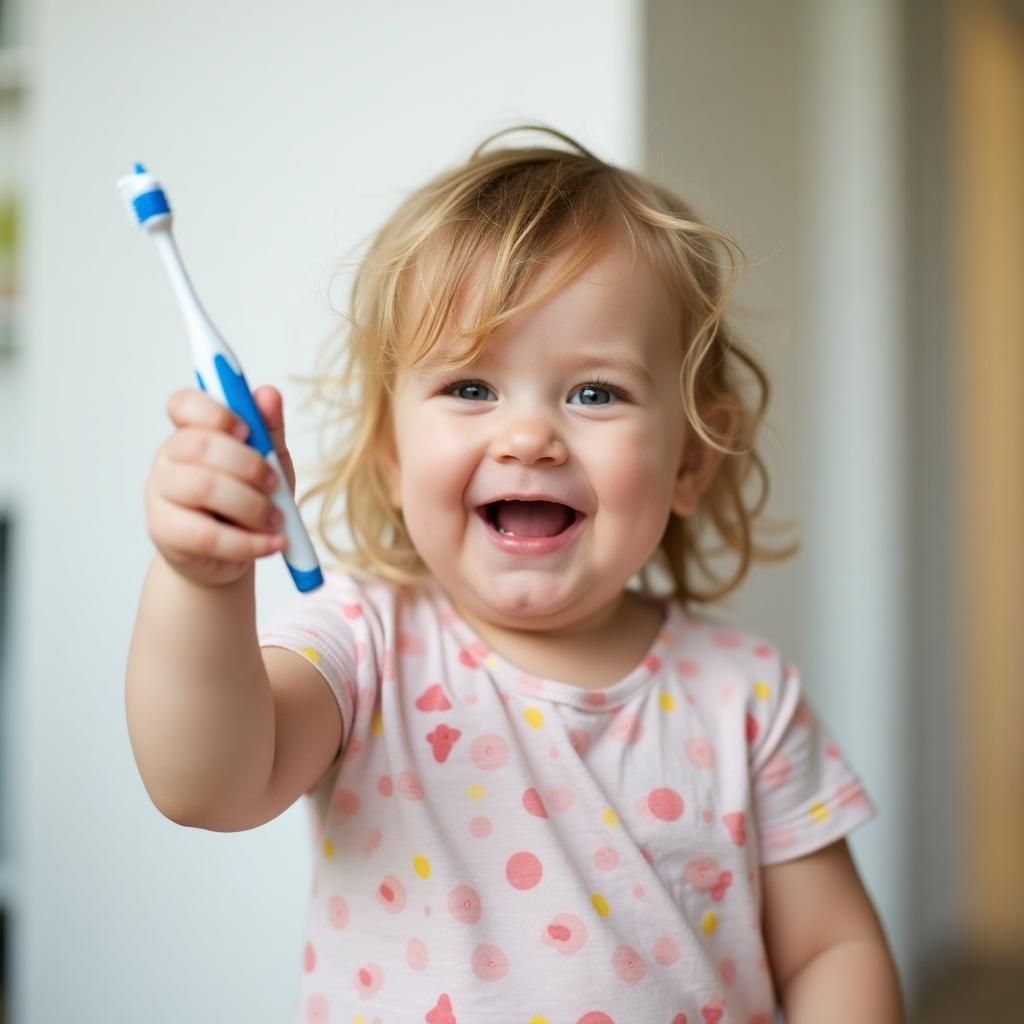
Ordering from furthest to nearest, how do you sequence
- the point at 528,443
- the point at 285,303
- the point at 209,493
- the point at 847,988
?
1. the point at 285,303
2. the point at 847,988
3. the point at 528,443
4. the point at 209,493

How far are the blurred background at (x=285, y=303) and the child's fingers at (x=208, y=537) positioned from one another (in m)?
0.40

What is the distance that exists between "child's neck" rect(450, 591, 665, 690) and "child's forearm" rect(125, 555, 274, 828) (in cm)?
26

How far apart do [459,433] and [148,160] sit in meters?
0.75

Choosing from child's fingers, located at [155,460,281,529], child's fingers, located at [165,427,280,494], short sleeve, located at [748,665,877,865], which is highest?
child's fingers, located at [165,427,280,494]

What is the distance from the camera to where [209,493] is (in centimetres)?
55

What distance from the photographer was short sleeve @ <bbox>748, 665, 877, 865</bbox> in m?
0.90

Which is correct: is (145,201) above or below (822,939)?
above

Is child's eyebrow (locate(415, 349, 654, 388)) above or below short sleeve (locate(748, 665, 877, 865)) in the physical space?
above

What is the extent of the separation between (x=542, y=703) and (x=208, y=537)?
1.14ft

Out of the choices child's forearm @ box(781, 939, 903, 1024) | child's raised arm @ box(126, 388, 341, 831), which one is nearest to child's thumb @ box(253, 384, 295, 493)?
child's raised arm @ box(126, 388, 341, 831)

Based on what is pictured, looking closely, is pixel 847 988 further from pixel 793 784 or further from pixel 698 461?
pixel 698 461

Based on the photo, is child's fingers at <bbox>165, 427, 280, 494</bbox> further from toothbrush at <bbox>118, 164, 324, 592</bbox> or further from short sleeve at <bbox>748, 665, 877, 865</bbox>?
short sleeve at <bbox>748, 665, 877, 865</bbox>

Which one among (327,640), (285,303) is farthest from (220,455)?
(285,303)

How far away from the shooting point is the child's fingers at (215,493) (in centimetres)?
55
